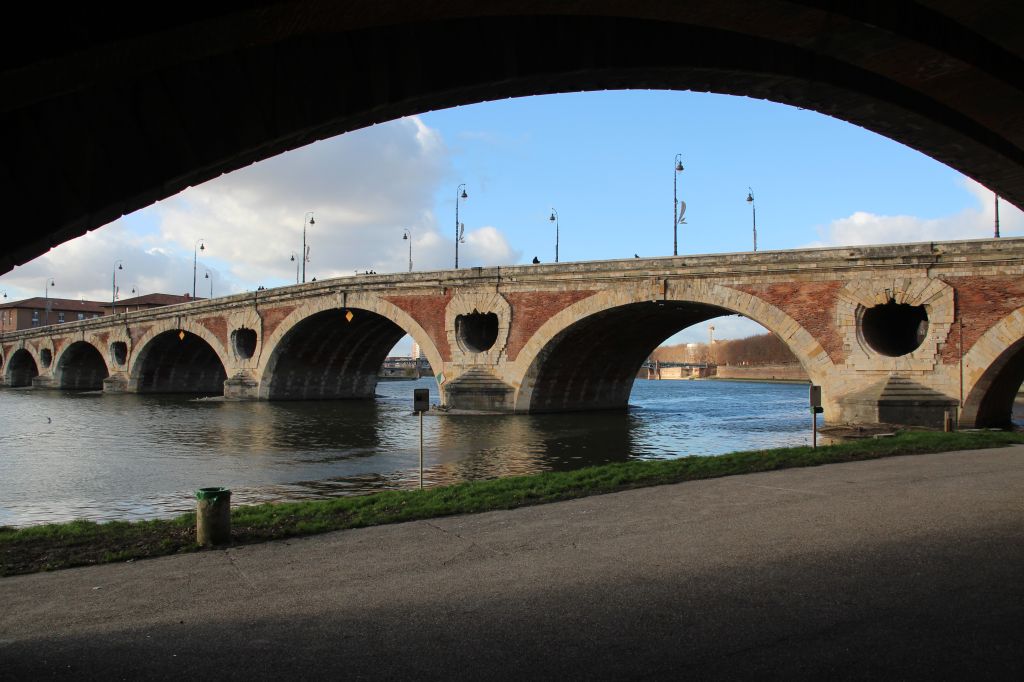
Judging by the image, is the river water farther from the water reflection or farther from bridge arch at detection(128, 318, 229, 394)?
bridge arch at detection(128, 318, 229, 394)

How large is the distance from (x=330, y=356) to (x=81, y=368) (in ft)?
120

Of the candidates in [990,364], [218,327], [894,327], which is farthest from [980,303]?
[218,327]

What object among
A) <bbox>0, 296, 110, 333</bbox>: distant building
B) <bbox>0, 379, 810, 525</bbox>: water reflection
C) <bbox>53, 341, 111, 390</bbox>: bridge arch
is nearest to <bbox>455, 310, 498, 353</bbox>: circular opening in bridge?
<bbox>0, 379, 810, 525</bbox>: water reflection

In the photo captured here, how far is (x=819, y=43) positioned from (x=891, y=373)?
22.5m

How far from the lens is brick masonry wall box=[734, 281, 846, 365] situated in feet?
84.1

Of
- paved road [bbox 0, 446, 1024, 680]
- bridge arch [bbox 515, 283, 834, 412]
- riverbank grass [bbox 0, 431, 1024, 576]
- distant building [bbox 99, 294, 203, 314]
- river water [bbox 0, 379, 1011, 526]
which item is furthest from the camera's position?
distant building [bbox 99, 294, 203, 314]

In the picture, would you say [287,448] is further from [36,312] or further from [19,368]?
[36,312]

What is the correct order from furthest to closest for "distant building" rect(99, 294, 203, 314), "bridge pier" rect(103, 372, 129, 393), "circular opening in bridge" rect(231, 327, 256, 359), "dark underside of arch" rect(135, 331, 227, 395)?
"distant building" rect(99, 294, 203, 314) < "bridge pier" rect(103, 372, 129, 393) < "dark underside of arch" rect(135, 331, 227, 395) < "circular opening in bridge" rect(231, 327, 256, 359)

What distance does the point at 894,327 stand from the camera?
27750 mm

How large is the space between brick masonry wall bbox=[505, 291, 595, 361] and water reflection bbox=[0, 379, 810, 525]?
336 centimetres

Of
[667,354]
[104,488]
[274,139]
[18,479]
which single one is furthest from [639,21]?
[667,354]

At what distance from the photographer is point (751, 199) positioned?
41062 millimetres

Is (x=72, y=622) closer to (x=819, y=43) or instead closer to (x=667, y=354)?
(x=819, y=43)

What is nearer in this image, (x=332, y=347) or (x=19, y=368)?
(x=332, y=347)
